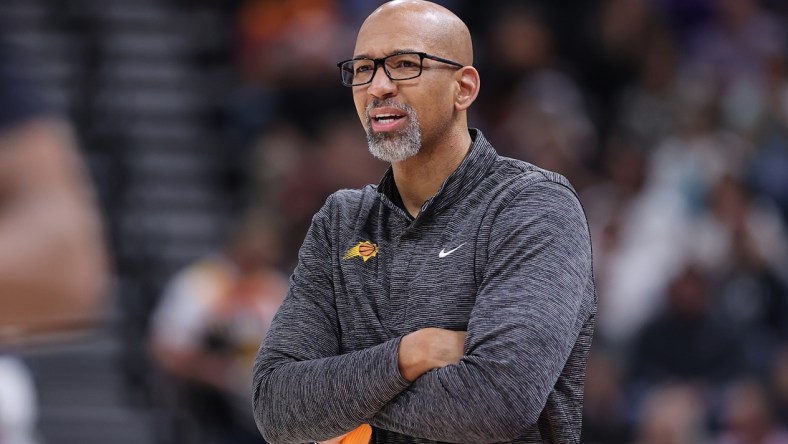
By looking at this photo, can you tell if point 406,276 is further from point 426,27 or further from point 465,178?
point 426,27

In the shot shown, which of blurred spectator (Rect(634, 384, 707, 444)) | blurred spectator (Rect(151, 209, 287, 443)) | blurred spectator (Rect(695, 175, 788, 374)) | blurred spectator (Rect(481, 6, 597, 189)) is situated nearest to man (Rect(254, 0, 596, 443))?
blurred spectator (Rect(634, 384, 707, 444))

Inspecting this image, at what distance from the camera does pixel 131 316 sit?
8875 millimetres

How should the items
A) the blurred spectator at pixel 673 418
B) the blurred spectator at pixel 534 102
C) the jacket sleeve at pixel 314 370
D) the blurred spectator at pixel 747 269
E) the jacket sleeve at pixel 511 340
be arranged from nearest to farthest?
the jacket sleeve at pixel 511 340
the jacket sleeve at pixel 314 370
the blurred spectator at pixel 673 418
the blurred spectator at pixel 747 269
the blurred spectator at pixel 534 102

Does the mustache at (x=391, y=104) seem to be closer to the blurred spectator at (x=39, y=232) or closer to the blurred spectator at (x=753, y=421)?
the blurred spectator at (x=39, y=232)

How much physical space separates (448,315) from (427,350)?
0.51 ft

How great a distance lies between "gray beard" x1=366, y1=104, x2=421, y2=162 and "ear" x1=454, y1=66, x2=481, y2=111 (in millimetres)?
147

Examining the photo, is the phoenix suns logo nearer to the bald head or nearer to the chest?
the chest

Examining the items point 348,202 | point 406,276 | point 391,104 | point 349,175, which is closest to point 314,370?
point 406,276

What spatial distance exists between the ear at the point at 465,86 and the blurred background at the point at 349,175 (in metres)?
3.48

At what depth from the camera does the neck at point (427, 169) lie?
11.0 feet

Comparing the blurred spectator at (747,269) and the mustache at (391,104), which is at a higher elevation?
the mustache at (391,104)

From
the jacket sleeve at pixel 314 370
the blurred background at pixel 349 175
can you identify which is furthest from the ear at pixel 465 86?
the blurred background at pixel 349 175

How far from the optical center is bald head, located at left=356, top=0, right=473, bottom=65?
3.27 metres

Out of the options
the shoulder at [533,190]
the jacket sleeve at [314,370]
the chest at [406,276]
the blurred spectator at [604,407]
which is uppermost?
the shoulder at [533,190]
